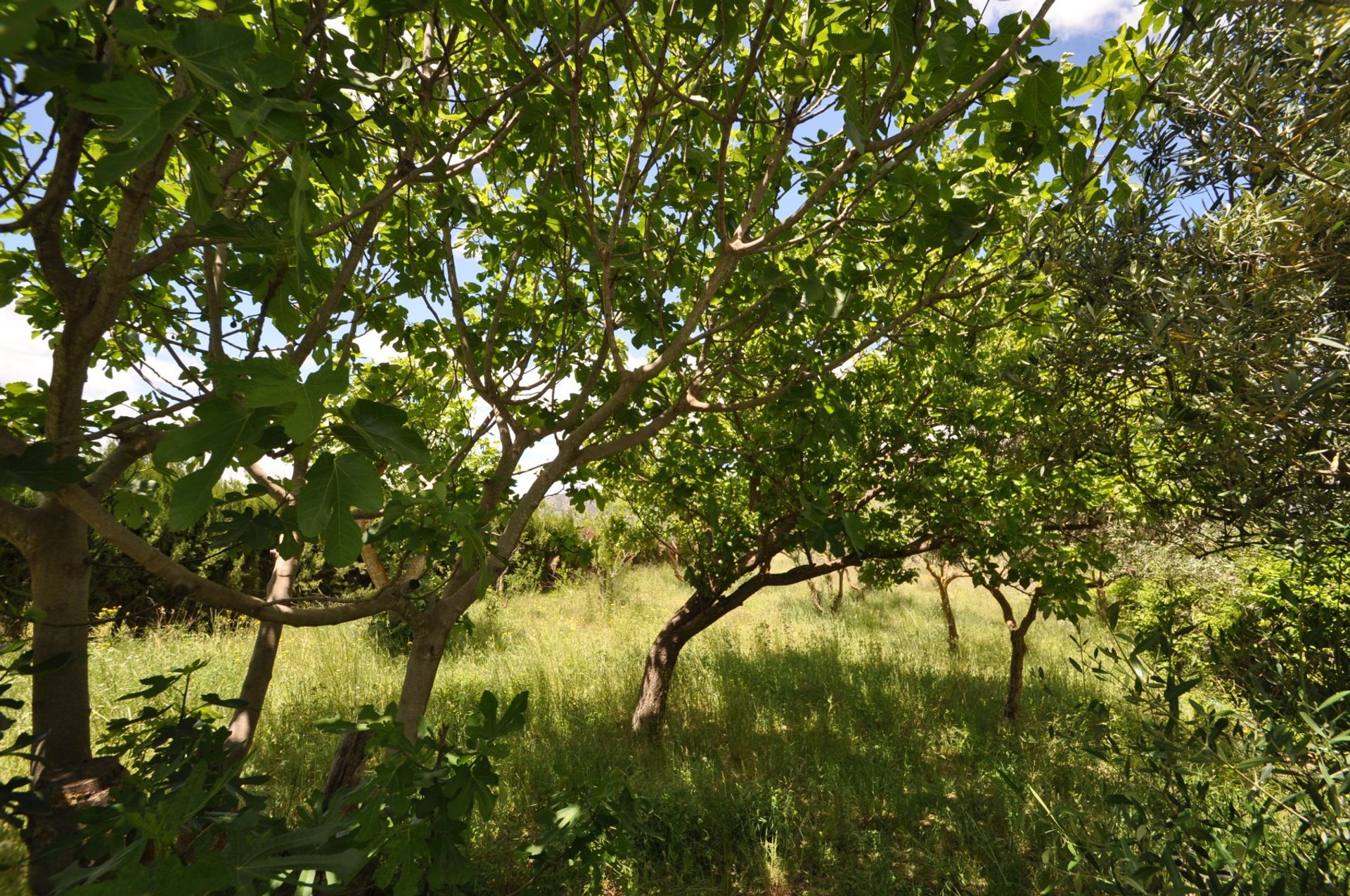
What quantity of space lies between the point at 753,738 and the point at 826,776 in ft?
3.47

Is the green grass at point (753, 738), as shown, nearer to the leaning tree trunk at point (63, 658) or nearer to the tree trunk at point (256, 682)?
the tree trunk at point (256, 682)

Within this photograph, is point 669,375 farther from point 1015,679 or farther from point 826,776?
point 1015,679

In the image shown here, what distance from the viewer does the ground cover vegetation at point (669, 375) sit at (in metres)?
1.34

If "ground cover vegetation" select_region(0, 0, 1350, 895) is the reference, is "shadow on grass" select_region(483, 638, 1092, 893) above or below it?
below

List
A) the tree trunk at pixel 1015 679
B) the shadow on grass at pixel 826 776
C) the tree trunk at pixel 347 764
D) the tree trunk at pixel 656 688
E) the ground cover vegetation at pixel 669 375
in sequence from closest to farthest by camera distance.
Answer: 1. the ground cover vegetation at pixel 669 375
2. the tree trunk at pixel 347 764
3. the shadow on grass at pixel 826 776
4. the tree trunk at pixel 656 688
5. the tree trunk at pixel 1015 679

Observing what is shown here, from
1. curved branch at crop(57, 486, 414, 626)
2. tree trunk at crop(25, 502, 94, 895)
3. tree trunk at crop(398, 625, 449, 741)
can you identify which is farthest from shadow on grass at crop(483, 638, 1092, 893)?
tree trunk at crop(25, 502, 94, 895)

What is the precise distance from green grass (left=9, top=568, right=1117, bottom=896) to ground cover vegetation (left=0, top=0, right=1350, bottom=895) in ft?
0.23

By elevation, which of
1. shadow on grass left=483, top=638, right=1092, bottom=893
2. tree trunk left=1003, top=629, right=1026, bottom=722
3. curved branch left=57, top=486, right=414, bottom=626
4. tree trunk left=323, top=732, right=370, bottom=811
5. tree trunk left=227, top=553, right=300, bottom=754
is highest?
curved branch left=57, top=486, right=414, bottom=626

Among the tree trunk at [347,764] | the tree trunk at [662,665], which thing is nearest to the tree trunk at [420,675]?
the tree trunk at [347,764]

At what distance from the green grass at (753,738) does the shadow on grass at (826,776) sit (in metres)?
0.02

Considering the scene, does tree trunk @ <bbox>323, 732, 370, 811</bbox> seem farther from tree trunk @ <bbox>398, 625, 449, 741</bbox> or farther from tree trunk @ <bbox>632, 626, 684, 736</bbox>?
tree trunk @ <bbox>632, 626, 684, 736</bbox>

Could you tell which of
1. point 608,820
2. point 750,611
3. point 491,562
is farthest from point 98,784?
point 750,611

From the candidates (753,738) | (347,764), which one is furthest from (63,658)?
(753,738)

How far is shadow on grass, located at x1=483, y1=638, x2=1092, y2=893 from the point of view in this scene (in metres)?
4.29
